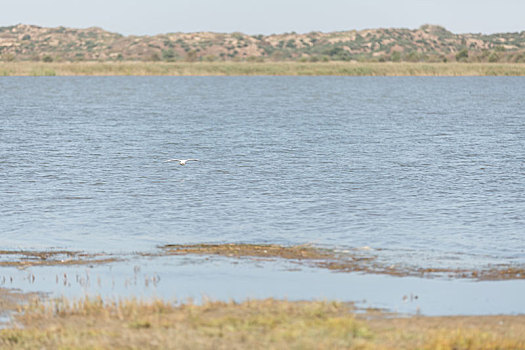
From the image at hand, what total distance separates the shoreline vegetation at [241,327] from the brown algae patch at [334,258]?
299 centimetres

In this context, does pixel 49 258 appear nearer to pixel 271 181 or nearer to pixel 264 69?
pixel 271 181

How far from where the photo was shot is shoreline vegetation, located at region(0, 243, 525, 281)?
16.6m

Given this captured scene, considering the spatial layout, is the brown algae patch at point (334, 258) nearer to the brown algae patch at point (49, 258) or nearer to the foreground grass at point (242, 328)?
the brown algae patch at point (49, 258)

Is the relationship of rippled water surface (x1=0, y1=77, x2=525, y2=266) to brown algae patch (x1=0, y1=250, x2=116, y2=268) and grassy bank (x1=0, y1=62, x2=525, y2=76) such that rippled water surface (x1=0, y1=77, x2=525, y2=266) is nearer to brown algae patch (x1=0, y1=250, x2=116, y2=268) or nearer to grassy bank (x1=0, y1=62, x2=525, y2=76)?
brown algae patch (x1=0, y1=250, x2=116, y2=268)

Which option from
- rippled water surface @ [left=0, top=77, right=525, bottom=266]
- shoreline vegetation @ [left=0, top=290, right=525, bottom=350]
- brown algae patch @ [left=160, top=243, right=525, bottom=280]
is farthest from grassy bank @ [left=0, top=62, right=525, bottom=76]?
shoreline vegetation @ [left=0, top=290, right=525, bottom=350]

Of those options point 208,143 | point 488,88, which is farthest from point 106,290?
point 488,88

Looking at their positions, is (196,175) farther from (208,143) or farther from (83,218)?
(208,143)

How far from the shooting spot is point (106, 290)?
1541cm

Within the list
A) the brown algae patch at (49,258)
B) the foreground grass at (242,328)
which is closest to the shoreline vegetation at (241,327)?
the foreground grass at (242,328)

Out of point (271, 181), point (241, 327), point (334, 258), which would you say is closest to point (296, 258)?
point (334, 258)

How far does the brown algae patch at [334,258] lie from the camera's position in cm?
1656

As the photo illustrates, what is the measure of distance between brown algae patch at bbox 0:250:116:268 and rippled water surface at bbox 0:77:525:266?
2.41 ft

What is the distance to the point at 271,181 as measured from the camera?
99.3 feet

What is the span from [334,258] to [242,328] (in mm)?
6151
